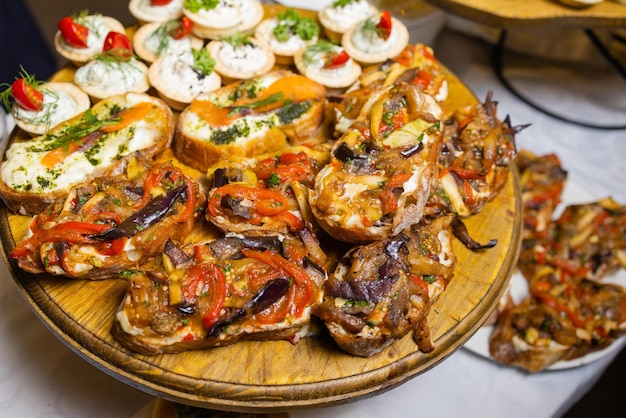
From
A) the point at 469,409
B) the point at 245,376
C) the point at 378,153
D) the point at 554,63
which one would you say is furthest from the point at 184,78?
the point at 554,63

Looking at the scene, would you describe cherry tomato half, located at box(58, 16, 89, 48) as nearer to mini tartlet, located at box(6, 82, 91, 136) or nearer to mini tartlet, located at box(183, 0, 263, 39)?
mini tartlet, located at box(6, 82, 91, 136)

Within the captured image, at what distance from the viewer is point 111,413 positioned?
118 inches

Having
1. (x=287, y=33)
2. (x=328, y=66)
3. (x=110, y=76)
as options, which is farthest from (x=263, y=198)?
(x=287, y=33)

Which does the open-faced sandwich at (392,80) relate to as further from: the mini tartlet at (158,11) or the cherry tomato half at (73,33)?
the cherry tomato half at (73,33)

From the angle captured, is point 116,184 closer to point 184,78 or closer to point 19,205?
point 19,205

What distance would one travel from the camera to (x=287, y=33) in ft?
11.0

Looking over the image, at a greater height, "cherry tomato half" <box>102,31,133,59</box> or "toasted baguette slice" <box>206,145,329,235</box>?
"cherry tomato half" <box>102,31,133,59</box>

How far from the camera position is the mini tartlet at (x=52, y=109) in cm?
279

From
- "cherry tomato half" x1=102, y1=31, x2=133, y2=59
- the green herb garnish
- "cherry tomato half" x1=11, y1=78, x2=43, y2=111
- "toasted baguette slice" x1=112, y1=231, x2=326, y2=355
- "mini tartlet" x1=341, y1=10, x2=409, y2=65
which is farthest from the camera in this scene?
"mini tartlet" x1=341, y1=10, x2=409, y2=65

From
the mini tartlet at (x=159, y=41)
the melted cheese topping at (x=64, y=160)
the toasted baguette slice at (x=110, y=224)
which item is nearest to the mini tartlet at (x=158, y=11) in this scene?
the mini tartlet at (x=159, y=41)

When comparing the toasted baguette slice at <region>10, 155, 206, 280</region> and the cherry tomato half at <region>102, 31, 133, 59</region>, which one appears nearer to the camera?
the toasted baguette slice at <region>10, 155, 206, 280</region>

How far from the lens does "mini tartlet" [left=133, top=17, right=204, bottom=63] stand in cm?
321

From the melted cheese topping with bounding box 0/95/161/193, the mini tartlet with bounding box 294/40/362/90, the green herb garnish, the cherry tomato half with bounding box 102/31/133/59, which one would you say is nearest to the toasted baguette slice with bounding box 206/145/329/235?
the melted cheese topping with bounding box 0/95/161/193

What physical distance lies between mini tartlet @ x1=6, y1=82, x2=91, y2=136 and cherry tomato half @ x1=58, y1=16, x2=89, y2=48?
0.27 metres
